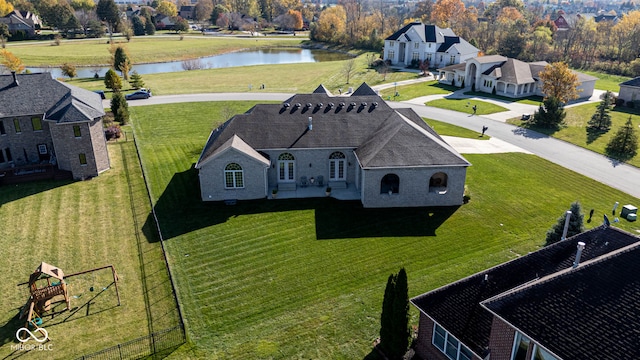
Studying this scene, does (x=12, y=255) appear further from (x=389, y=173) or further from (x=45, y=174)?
(x=389, y=173)

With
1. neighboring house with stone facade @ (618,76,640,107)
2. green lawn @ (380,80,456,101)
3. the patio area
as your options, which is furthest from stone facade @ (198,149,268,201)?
neighboring house with stone facade @ (618,76,640,107)

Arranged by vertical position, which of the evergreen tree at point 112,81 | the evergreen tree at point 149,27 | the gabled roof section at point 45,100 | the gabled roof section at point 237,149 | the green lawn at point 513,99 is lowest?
the green lawn at point 513,99

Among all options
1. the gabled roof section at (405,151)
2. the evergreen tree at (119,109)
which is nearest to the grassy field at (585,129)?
the gabled roof section at (405,151)

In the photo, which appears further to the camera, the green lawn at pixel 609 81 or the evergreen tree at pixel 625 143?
the green lawn at pixel 609 81

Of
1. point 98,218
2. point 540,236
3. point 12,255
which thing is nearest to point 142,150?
point 98,218

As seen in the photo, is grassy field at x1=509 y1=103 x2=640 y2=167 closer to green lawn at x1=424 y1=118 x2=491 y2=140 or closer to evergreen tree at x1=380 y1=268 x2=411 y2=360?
green lawn at x1=424 y1=118 x2=491 y2=140

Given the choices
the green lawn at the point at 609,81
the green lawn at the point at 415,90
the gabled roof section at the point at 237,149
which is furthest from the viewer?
the green lawn at the point at 609,81

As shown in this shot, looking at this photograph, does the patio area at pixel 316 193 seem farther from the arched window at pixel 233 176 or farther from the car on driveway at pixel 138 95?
the car on driveway at pixel 138 95
